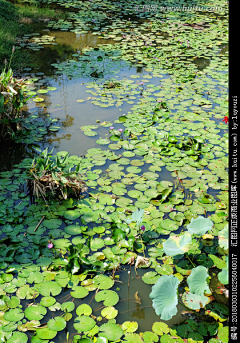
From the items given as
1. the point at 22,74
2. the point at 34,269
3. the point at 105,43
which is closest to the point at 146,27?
the point at 105,43

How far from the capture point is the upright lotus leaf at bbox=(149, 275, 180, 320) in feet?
5.35

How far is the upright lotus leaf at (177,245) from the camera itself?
6.22 ft

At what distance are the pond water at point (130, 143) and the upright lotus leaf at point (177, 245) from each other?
7.4 inches

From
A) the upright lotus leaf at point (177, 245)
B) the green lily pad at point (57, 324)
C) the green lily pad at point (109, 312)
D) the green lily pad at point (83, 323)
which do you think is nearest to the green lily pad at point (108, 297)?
the green lily pad at point (109, 312)

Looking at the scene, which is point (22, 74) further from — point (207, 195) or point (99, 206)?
point (207, 195)

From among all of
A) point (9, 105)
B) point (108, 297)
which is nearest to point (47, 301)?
point (108, 297)

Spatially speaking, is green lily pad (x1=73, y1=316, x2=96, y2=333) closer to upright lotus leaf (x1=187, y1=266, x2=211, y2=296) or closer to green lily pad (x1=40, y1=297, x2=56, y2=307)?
green lily pad (x1=40, y1=297, x2=56, y2=307)

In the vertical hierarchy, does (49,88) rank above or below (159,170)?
above

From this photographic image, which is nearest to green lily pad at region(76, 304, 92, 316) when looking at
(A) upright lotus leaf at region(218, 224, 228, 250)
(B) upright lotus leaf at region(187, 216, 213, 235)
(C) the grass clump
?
(B) upright lotus leaf at region(187, 216, 213, 235)

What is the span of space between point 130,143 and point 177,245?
64.7 inches

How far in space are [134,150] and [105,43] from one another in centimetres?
423

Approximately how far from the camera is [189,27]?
26.5ft

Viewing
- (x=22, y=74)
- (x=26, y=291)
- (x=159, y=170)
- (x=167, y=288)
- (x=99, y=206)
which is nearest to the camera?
(x=167, y=288)

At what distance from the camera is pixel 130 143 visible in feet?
11.0
